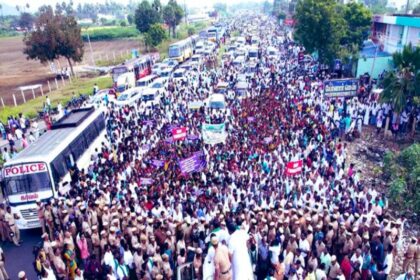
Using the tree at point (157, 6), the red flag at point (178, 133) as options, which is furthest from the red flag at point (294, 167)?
the tree at point (157, 6)

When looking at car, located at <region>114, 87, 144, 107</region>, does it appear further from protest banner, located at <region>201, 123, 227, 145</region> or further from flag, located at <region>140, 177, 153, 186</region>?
flag, located at <region>140, 177, 153, 186</region>

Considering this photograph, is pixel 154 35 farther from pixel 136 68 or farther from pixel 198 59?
pixel 136 68

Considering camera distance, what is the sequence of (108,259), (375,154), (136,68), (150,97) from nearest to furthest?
(108,259) → (375,154) → (150,97) → (136,68)

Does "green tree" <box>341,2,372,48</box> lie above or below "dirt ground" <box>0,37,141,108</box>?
above

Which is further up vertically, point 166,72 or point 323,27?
point 323,27

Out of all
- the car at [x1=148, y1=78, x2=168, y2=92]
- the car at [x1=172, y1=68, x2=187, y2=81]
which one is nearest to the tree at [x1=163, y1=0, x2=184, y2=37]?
the car at [x1=172, y1=68, x2=187, y2=81]

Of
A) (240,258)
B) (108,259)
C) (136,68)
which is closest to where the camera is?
(240,258)

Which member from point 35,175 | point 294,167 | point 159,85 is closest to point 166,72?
point 159,85
